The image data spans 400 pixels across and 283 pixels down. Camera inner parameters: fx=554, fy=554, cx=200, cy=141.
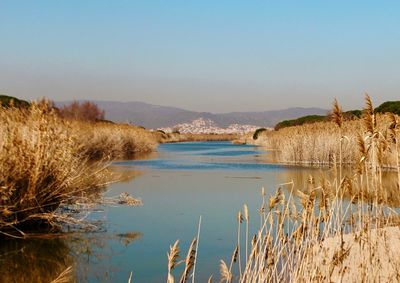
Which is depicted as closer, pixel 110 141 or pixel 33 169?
pixel 33 169

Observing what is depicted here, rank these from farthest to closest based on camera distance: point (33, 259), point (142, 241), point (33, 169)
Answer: point (33, 169)
point (142, 241)
point (33, 259)

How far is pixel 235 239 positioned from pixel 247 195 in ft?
14.2

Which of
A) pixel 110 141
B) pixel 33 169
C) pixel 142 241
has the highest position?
pixel 110 141

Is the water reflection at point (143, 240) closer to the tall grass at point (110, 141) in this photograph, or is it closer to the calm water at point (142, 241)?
the calm water at point (142, 241)

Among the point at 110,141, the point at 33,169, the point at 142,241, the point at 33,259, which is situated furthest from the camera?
the point at 110,141

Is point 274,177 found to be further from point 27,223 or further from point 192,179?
point 27,223

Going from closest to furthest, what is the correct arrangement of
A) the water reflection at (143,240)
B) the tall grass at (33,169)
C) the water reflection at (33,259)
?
the water reflection at (33,259) → the water reflection at (143,240) → the tall grass at (33,169)

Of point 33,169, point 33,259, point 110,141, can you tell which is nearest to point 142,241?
point 33,259

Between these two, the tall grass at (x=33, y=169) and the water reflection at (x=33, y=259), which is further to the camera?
the tall grass at (x=33, y=169)

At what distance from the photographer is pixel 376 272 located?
3.53 meters

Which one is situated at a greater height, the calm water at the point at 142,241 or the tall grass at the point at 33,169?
the tall grass at the point at 33,169

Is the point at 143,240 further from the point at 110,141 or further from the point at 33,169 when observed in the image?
the point at 110,141

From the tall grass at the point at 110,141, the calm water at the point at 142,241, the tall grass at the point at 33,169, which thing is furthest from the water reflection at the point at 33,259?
the tall grass at the point at 110,141

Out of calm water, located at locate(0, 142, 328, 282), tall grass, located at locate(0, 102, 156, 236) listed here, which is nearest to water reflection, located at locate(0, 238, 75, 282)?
calm water, located at locate(0, 142, 328, 282)
